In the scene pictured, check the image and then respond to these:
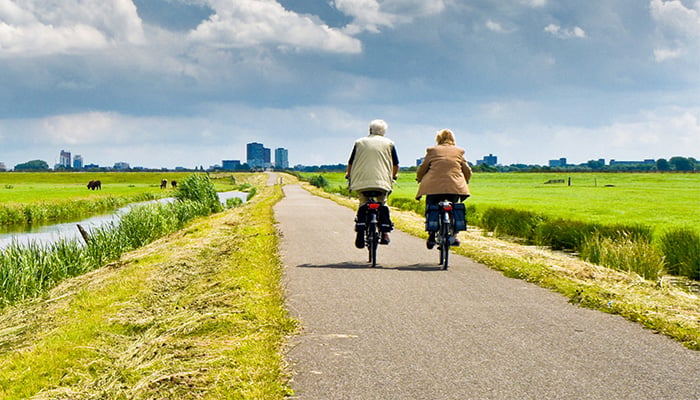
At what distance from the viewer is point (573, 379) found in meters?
4.16

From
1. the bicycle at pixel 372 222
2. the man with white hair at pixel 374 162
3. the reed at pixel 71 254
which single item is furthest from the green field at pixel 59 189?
the man with white hair at pixel 374 162

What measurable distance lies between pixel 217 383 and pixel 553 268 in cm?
707

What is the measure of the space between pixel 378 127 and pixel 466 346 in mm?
5285

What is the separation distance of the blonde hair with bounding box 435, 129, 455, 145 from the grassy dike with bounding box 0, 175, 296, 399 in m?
3.78

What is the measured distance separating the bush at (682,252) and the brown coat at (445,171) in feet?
17.4

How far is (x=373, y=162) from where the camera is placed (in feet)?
30.5

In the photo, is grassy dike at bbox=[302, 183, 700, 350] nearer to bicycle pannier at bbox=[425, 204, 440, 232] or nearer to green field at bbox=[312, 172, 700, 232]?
bicycle pannier at bbox=[425, 204, 440, 232]

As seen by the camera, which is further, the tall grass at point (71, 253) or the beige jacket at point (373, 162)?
the tall grass at point (71, 253)

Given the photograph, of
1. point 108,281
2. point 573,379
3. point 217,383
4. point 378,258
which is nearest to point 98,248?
point 108,281

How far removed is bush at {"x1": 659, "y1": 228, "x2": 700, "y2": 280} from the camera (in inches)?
430

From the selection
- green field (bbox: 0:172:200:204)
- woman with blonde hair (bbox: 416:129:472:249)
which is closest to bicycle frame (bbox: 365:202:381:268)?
woman with blonde hair (bbox: 416:129:472:249)

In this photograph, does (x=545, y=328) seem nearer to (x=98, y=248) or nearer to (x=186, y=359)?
(x=186, y=359)

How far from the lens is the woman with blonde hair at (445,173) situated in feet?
30.5

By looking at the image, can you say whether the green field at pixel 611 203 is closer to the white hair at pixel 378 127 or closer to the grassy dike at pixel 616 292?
the grassy dike at pixel 616 292
